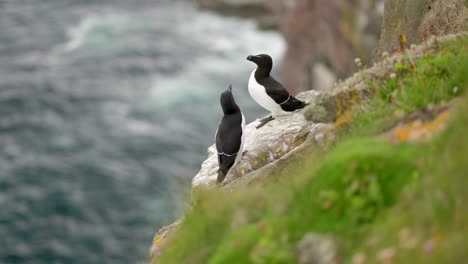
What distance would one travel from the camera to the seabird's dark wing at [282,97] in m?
14.0

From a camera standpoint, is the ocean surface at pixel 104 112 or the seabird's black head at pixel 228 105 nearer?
the seabird's black head at pixel 228 105

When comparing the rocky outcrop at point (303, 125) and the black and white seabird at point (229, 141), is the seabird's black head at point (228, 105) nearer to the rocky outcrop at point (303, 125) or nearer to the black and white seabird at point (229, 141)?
the black and white seabird at point (229, 141)

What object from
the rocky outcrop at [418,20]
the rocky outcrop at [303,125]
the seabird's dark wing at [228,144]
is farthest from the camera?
the rocky outcrop at [418,20]

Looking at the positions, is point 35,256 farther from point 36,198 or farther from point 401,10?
point 401,10

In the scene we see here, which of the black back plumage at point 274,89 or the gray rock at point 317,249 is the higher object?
the black back plumage at point 274,89


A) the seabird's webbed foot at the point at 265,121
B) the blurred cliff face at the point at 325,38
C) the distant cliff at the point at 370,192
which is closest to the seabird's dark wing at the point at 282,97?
the seabird's webbed foot at the point at 265,121

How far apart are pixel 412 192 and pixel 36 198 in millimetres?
33735

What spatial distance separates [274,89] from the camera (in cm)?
1410

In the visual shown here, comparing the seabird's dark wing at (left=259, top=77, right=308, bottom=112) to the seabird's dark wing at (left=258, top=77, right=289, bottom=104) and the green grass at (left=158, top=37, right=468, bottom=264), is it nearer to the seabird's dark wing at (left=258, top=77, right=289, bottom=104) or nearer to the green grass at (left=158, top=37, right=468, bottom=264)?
the seabird's dark wing at (left=258, top=77, right=289, bottom=104)

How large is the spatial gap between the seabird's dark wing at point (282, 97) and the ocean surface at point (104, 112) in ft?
46.2

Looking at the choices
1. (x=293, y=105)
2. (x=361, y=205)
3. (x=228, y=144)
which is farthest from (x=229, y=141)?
(x=361, y=205)

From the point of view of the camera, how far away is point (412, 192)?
6762 millimetres

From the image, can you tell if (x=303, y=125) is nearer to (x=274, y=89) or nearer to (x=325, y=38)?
(x=274, y=89)

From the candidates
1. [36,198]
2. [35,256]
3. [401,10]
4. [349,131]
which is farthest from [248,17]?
[349,131]
